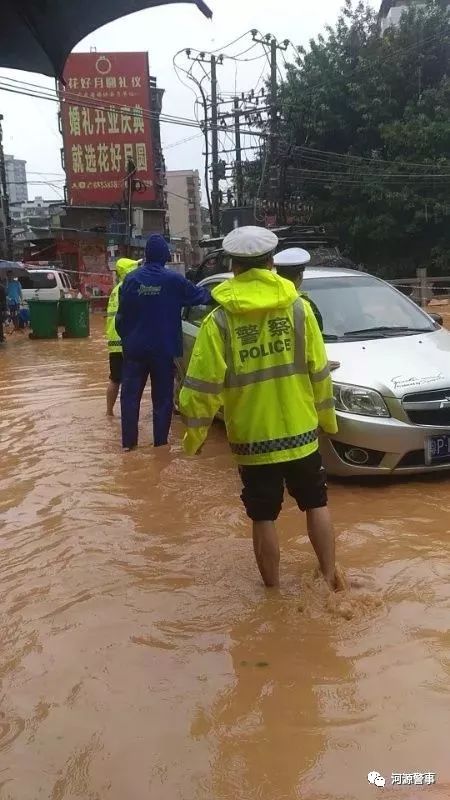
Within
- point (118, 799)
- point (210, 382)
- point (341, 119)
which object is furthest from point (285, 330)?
point (341, 119)

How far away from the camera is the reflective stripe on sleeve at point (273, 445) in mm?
3363

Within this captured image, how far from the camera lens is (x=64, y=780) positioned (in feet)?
7.81

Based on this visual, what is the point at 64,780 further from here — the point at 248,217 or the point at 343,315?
the point at 248,217

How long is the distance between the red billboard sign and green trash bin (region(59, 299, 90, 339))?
1589cm

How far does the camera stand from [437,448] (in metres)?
4.88

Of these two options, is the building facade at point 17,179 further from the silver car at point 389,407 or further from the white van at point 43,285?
the silver car at point 389,407

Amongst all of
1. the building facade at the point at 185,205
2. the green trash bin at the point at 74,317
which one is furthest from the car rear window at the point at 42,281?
the building facade at the point at 185,205

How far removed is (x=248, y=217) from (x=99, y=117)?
569 inches

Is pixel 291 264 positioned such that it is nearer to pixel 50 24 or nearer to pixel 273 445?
pixel 273 445

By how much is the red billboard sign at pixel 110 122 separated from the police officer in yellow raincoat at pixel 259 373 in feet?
101

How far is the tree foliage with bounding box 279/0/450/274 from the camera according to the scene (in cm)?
2484

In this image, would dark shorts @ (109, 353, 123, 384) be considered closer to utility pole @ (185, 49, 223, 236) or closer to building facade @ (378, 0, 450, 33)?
utility pole @ (185, 49, 223, 236)

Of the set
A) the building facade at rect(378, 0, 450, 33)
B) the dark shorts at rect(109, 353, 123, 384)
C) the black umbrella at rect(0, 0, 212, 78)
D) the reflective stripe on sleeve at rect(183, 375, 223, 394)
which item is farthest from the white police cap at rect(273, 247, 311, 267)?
the building facade at rect(378, 0, 450, 33)

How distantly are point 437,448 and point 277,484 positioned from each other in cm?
182
